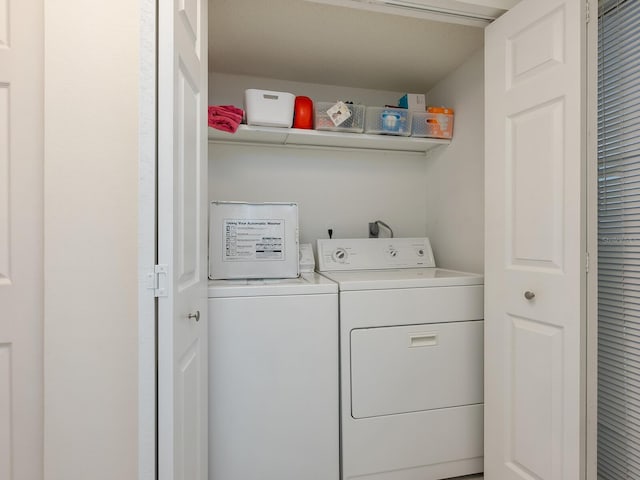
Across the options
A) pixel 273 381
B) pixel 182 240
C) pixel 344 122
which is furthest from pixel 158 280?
pixel 344 122

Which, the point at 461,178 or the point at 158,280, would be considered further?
the point at 461,178

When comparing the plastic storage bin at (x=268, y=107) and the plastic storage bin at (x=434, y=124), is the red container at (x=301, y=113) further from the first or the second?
the plastic storage bin at (x=434, y=124)

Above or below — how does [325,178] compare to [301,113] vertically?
below

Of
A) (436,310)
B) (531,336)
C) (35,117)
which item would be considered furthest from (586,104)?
(35,117)

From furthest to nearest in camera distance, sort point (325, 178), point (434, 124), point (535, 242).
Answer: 1. point (325, 178)
2. point (434, 124)
3. point (535, 242)

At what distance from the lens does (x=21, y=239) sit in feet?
3.64

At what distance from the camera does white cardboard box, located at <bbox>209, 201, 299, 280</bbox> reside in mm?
1728

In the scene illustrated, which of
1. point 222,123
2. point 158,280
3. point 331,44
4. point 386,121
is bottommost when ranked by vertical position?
point 158,280

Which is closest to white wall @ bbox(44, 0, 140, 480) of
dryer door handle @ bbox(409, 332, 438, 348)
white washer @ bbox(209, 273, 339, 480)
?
white washer @ bbox(209, 273, 339, 480)

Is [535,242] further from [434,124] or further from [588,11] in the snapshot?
[434,124]

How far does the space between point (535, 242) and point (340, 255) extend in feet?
3.51

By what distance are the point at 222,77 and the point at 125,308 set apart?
1.65 meters

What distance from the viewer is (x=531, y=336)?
1.34 m

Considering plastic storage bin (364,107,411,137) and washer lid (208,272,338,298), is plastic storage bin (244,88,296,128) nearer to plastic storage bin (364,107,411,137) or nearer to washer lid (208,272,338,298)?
plastic storage bin (364,107,411,137)
